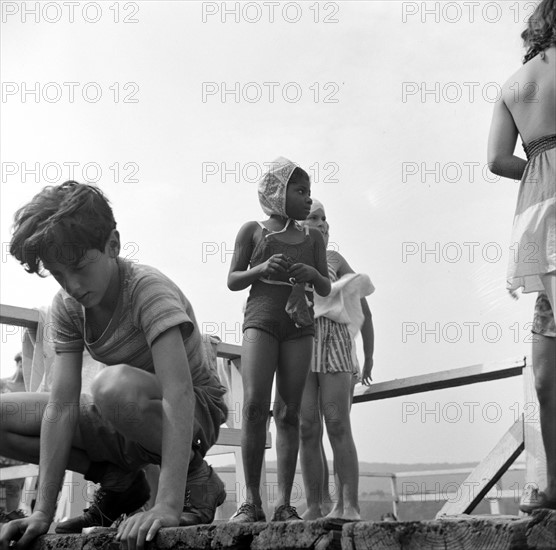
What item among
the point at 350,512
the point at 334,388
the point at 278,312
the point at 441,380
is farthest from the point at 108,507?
the point at 441,380

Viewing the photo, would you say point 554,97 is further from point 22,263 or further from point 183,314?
point 22,263

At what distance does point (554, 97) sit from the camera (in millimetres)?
2059

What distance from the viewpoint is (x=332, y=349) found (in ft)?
12.0

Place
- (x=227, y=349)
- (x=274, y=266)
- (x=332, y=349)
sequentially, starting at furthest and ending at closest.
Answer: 1. (x=227, y=349)
2. (x=332, y=349)
3. (x=274, y=266)

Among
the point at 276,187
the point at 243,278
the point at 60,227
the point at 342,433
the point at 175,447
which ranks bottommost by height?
the point at 342,433

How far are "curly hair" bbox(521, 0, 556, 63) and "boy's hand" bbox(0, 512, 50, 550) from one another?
171cm

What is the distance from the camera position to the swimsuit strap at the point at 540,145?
6.67ft

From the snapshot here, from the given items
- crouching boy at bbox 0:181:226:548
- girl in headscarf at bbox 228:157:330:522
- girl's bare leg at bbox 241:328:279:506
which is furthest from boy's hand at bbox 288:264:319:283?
crouching boy at bbox 0:181:226:548

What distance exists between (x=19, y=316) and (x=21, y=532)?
1621mm

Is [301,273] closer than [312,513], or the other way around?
[301,273]

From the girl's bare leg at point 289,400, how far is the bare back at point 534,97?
1233 mm

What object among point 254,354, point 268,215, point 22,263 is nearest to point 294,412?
point 254,354

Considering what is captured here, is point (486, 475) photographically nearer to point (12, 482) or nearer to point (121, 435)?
point (121, 435)

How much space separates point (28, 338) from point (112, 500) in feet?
5.00
